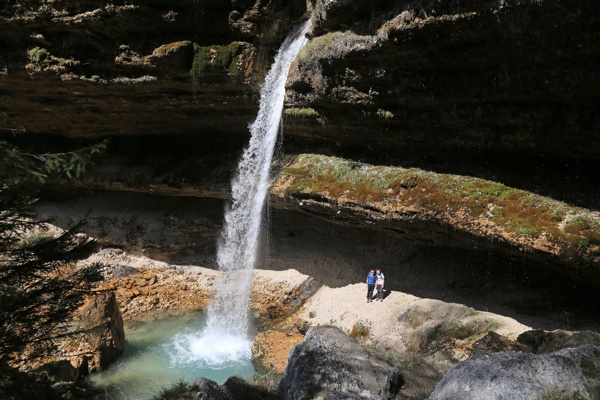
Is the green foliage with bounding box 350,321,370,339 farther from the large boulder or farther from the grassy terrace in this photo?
the large boulder

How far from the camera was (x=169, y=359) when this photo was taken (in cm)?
1534

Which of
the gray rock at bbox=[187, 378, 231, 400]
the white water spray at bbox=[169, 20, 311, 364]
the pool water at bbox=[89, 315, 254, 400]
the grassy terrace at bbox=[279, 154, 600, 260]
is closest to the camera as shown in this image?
the gray rock at bbox=[187, 378, 231, 400]

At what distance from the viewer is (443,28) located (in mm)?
11047

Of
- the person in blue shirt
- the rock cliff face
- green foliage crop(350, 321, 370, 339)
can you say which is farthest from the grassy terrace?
green foliage crop(350, 321, 370, 339)

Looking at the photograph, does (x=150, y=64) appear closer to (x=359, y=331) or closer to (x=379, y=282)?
(x=379, y=282)

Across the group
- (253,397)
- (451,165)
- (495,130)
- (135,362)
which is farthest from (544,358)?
(135,362)

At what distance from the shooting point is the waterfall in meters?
16.6

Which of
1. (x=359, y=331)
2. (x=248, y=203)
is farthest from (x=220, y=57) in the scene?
(x=359, y=331)

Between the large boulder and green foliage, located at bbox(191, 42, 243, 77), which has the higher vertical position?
green foliage, located at bbox(191, 42, 243, 77)

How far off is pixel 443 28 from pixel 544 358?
7.72m

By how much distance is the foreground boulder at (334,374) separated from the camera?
9195 mm

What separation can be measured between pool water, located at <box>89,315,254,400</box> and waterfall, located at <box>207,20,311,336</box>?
92 cm

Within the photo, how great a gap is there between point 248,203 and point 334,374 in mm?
10219

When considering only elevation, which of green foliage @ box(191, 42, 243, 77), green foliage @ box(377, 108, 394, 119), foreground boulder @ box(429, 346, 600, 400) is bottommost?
foreground boulder @ box(429, 346, 600, 400)
